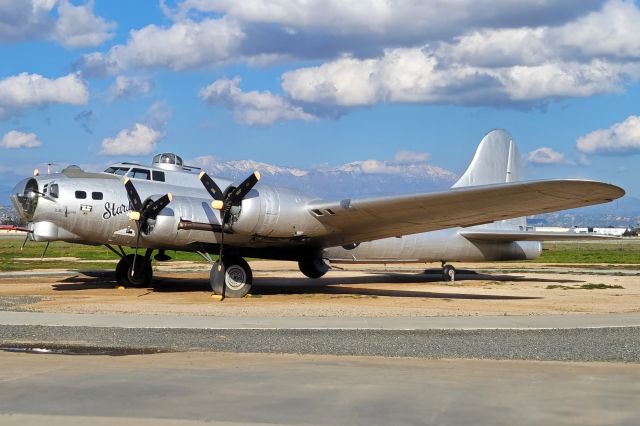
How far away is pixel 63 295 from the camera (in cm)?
2022

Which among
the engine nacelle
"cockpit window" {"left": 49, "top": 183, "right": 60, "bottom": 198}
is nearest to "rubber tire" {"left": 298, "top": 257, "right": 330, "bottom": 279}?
the engine nacelle

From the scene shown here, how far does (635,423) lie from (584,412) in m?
0.48

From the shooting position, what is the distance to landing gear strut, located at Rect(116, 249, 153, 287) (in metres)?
23.2

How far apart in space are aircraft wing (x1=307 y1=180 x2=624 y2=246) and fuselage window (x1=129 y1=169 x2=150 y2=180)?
4836 mm

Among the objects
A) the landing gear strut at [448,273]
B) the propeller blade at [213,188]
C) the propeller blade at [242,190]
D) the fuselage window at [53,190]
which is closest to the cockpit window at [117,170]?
the fuselage window at [53,190]

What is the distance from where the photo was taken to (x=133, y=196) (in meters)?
19.7

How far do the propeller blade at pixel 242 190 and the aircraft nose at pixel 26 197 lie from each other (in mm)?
4778

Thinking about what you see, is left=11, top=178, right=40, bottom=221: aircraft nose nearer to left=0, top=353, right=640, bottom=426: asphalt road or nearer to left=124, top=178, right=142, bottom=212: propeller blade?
left=124, top=178, right=142, bottom=212: propeller blade

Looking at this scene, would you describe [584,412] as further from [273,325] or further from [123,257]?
[123,257]

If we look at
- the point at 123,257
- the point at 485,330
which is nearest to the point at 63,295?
the point at 123,257

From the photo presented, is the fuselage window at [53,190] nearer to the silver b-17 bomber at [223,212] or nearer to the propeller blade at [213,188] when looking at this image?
the silver b-17 bomber at [223,212]

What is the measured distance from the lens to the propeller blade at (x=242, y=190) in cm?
1841

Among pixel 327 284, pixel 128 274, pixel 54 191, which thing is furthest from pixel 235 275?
pixel 327 284

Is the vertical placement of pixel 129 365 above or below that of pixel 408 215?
below
